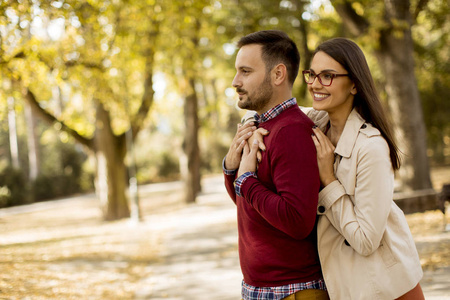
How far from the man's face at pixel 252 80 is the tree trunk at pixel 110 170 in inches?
592

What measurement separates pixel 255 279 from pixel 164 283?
19.3 feet

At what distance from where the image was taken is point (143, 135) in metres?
43.8

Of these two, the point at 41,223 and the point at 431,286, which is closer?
the point at 431,286

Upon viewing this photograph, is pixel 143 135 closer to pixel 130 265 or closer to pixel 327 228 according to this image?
pixel 130 265

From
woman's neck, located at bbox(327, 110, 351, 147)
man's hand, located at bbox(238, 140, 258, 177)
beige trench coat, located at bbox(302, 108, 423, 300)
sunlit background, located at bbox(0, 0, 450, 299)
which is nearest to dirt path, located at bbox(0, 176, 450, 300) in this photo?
sunlit background, located at bbox(0, 0, 450, 299)

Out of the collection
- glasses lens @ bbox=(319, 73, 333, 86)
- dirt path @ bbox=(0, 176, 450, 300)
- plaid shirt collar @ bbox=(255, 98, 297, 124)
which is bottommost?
dirt path @ bbox=(0, 176, 450, 300)

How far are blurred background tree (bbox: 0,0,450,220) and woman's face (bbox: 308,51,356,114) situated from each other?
578 centimetres

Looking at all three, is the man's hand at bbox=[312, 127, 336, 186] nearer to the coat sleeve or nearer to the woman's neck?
the coat sleeve

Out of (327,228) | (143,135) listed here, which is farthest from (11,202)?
(327,228)

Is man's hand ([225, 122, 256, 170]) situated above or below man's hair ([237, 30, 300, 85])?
below

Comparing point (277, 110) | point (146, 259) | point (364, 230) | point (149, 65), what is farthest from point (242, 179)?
point (149, 65)

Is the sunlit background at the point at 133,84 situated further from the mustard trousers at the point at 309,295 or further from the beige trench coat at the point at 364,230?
the mustard trousers at the point at 309,295

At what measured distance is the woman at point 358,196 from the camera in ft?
7.61

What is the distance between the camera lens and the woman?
2.32m
